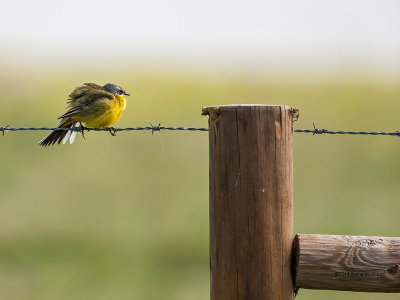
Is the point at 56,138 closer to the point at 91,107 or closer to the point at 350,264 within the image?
the point at 91,107

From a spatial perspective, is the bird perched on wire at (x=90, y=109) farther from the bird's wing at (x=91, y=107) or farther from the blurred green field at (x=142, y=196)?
the blurred green field at (x=142, y=196)

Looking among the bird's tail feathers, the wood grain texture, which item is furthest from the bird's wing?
the wood grain texture

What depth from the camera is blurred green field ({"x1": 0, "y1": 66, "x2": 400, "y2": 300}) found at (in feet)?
30.7

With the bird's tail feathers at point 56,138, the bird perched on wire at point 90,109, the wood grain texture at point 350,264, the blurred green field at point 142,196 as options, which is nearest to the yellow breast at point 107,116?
the bird perched on wire at point 90,109

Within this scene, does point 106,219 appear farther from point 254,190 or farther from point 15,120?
point 254,190

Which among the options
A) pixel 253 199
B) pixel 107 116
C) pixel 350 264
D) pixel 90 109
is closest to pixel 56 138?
pixel 90 109

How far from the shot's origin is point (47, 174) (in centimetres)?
1351

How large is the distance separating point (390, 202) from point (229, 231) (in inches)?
372

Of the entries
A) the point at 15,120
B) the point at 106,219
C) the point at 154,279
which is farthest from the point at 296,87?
the point at 154,279

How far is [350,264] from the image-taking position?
3.40 meters

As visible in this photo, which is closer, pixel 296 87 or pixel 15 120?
pixel 15 120

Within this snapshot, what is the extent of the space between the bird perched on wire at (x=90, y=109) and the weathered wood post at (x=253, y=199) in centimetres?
372

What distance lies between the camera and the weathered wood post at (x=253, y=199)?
3.38 meters

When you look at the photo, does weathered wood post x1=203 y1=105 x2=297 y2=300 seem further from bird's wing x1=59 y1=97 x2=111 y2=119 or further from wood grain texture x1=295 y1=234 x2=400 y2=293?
bird's wing x1=59 y1=97 x2=111 y2=119
